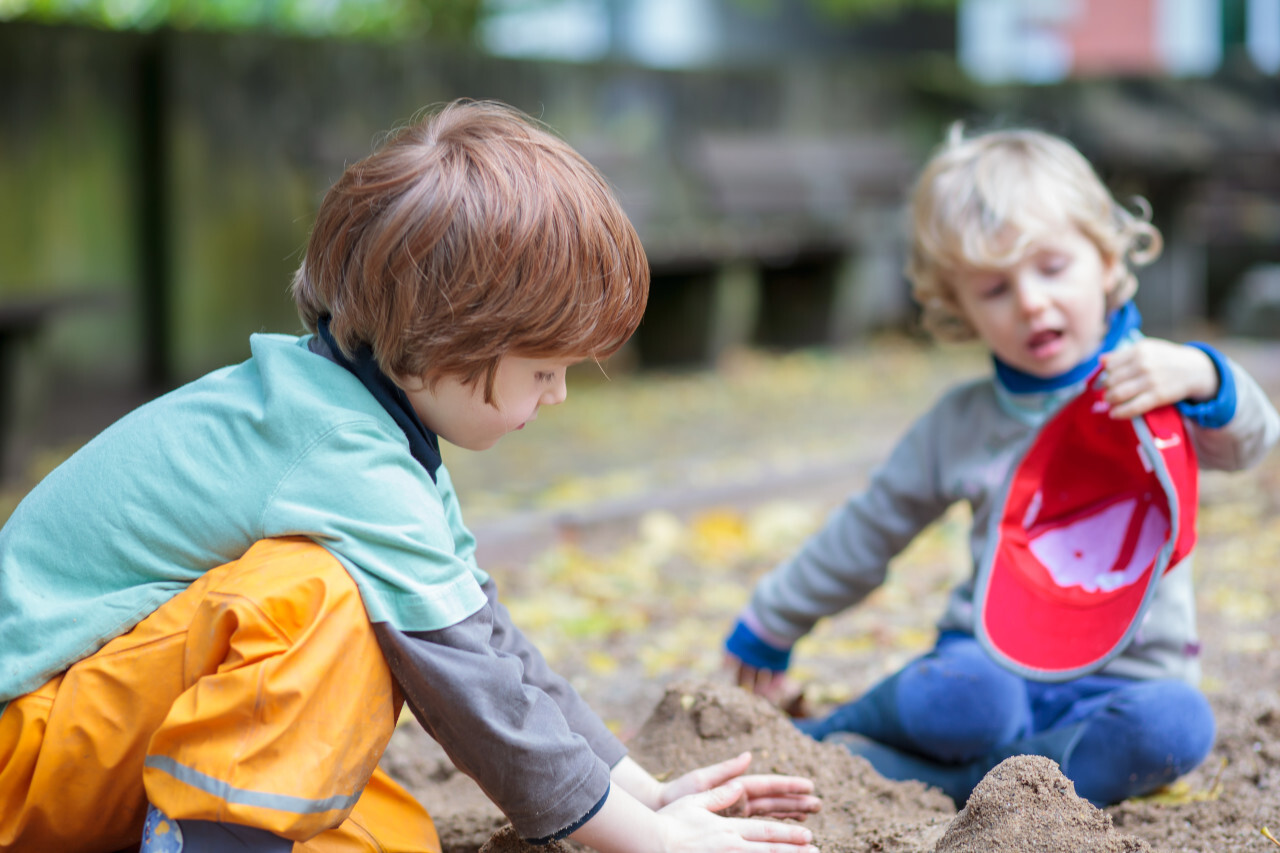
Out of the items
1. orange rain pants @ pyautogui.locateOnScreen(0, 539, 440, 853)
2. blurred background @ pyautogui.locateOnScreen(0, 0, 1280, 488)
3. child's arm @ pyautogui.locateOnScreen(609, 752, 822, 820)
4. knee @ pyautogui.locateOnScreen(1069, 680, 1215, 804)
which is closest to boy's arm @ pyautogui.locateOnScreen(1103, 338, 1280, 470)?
knee @ pyautogui.locateOnScreen(1069, 680, 1215, 804)

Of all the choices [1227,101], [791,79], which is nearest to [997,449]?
[791,79]

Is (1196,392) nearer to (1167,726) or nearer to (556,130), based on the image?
(1167,726)

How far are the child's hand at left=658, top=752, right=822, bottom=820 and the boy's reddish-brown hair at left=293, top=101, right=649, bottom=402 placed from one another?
0.59 m

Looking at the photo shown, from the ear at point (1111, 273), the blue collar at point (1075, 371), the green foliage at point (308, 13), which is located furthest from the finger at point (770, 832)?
the green foliage at point (308, 13)

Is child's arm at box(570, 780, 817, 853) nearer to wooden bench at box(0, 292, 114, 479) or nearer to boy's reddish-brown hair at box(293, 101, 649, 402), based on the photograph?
boy's reddish-brown hair at box(293, 101, 649, 402)

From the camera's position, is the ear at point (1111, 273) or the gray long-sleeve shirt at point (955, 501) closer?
the gray long-sleeve shirt at point (955, 501)

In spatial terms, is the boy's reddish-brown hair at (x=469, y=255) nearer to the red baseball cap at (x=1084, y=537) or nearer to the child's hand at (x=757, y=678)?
the red baseball cap at (x=1084, y=537)

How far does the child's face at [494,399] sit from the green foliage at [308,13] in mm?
5299

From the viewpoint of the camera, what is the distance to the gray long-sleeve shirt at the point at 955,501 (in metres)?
2.00

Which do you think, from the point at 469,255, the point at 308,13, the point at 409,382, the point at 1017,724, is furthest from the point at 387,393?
the point at 308,13

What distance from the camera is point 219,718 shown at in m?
1.25

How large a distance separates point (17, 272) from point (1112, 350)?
4.71 meters

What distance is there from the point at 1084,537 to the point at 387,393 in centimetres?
118

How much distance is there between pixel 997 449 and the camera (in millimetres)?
2139
